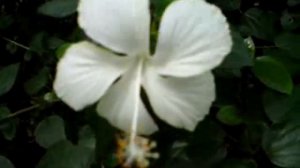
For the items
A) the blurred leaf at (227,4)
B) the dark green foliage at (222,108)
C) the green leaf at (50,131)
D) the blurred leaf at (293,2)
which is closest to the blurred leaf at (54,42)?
the dark green foliage at (222,108)

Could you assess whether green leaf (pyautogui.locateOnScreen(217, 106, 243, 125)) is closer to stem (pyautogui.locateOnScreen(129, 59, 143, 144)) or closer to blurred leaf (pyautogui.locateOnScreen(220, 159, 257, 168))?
blurred leaf (pyautogui.locateOnScreen(220, 159, 257, 168))

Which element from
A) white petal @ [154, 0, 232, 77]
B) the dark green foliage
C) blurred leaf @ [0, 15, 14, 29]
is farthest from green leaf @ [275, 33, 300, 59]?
blurred leaf @ [0, 15, 14, 29]

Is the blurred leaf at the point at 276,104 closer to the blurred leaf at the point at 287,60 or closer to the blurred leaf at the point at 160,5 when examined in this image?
the blurred leaf at the point at 287,60

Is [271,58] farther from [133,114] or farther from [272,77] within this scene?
[133,114]

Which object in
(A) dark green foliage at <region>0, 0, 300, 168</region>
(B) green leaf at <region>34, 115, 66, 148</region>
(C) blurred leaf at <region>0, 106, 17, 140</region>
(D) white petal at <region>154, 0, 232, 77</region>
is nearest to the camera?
(D) white petal at <region>154, 0, 232, 77</region>

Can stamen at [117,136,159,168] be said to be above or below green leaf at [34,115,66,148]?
above

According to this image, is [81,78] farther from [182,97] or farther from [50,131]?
[50,131]
